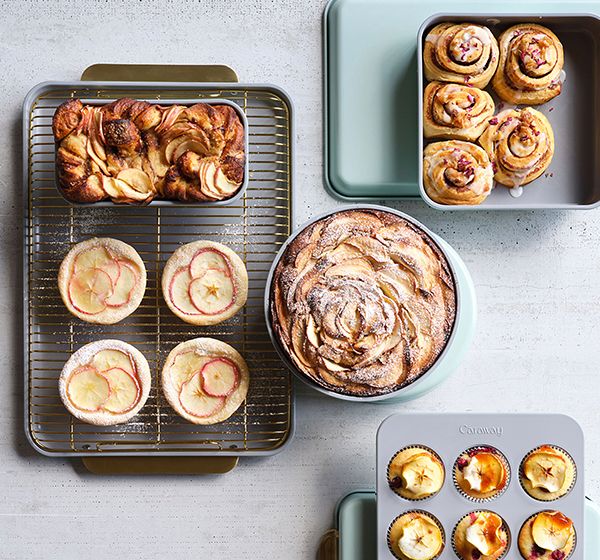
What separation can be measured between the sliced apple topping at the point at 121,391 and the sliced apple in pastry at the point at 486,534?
0.60 metres

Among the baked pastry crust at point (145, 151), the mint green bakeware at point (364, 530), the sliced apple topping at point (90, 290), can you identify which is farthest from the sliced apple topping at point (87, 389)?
the mint green bakeware at point (364, 530)

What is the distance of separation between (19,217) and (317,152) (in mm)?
565

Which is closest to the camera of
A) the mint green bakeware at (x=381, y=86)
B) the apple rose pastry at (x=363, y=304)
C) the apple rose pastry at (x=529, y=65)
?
the apple rose pastry at (x=363, y=304)

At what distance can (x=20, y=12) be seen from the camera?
1524mm

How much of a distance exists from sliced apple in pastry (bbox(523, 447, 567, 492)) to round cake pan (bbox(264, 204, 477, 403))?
0.71 feet

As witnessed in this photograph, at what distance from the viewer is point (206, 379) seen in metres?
1.43

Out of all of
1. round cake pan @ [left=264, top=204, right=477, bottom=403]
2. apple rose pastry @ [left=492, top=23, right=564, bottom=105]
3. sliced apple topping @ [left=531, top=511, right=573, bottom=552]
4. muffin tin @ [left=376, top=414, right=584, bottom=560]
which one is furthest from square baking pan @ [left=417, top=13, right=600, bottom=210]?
sliced apple topping @ [left=531, top=511, right=573, bottom=552]

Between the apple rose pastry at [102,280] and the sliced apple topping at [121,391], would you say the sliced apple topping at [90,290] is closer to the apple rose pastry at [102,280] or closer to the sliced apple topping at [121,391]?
the apple rose pastry at [102,280]

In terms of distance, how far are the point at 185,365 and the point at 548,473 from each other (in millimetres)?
630

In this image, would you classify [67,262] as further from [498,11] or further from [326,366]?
[498,11]

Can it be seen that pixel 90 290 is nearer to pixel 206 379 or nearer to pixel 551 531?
pixel 206 379

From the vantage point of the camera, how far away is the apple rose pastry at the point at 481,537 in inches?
51.4

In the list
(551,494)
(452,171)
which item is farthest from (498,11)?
(551,494)

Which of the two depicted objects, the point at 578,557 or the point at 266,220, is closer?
the point at 578,557
